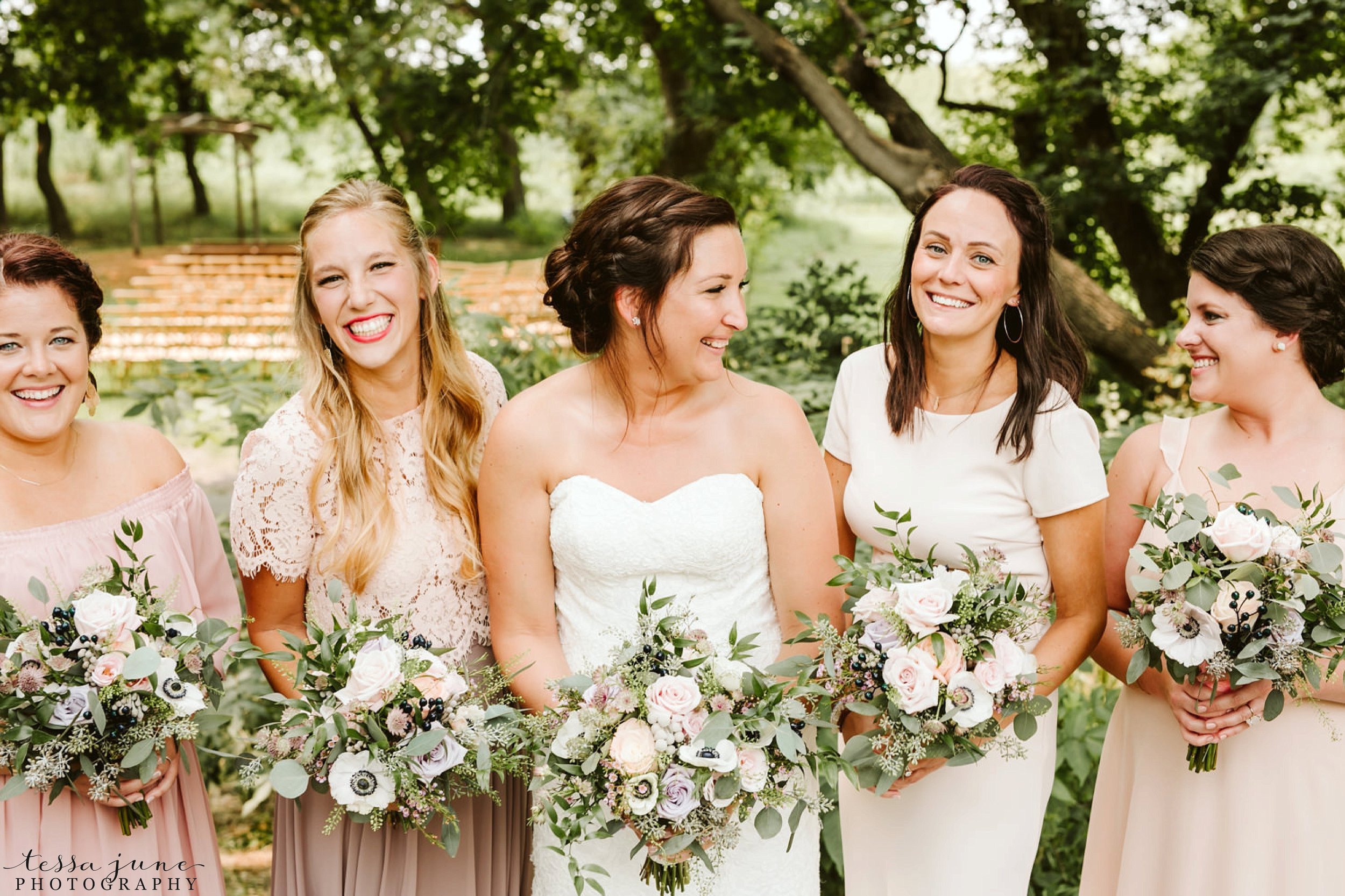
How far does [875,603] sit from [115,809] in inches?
74.8

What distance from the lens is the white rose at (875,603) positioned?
2.54 metres

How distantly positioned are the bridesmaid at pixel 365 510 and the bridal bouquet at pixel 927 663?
3.37 ft

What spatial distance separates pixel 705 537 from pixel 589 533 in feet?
0.97

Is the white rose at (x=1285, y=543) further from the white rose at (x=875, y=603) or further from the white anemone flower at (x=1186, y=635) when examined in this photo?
the white rose at (x=875, y=603)

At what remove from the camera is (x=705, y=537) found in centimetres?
284

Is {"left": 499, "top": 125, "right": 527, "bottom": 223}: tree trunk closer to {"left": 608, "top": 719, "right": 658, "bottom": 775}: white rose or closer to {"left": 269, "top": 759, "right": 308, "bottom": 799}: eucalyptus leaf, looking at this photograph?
{"left": 269, "top": 759, "right": 308, "bottom": 799}: eucalyptus leaf

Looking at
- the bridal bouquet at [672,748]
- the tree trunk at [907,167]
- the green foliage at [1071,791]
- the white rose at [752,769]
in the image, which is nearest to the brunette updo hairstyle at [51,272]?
the bridal bouquet at [672,748]

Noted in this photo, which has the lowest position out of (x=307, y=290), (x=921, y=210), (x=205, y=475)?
(x=205, y=475)

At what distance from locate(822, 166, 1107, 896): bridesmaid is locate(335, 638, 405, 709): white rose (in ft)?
4.04

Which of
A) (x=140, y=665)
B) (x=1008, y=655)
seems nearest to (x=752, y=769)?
(x=1008, y=655)

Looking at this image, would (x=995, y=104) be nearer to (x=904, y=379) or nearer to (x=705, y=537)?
(x=904, y=379)

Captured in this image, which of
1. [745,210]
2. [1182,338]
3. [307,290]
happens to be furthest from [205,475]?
[1182,338]

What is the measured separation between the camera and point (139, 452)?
296cm

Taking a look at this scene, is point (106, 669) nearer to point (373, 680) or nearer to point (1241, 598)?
point (373, 680)
